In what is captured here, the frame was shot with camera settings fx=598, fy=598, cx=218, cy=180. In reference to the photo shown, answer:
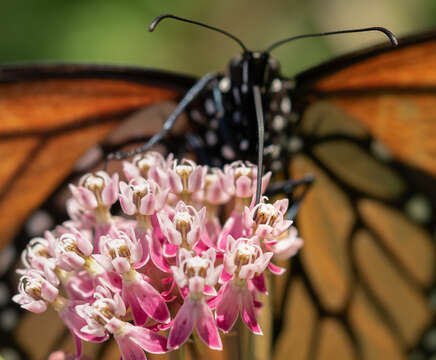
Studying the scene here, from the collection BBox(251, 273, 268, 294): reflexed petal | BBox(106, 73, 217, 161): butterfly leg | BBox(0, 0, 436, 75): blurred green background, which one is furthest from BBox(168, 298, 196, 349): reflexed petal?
BBox(0, 0, 436, 75): blurred green background

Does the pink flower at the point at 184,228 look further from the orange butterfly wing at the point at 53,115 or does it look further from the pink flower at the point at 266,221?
the orange butterfly wing at the point at 53,115

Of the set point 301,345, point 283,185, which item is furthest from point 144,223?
point 301,345

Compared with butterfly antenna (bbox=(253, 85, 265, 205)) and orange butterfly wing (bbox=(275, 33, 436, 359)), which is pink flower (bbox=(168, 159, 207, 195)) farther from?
orange butterfly wing (bbox=(275, 33, 436, 359))

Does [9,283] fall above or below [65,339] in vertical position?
above

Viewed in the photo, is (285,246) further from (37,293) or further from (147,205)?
(37,293)

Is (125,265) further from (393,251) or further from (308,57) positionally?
(308,57)

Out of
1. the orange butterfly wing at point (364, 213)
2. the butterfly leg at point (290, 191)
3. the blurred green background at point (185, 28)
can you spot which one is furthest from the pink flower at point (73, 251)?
the blurred green background at point (185, 28)

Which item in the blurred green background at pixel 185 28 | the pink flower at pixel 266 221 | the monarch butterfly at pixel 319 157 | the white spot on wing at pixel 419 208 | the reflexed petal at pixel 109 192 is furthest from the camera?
the blurred green background at pixel 185 28
